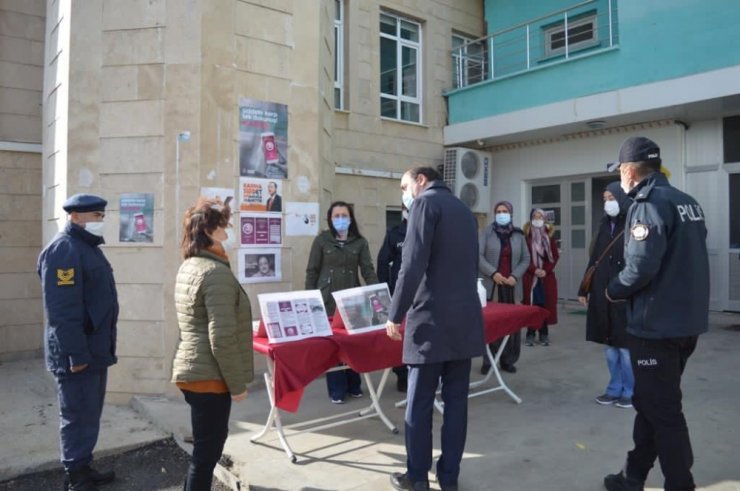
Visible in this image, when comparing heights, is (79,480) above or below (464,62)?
below

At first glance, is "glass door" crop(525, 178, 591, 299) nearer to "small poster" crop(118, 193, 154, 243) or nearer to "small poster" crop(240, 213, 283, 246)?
"small poster" crop(240, 213, 283, 246)

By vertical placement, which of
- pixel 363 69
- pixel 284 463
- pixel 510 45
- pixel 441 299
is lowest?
pixel 284 463

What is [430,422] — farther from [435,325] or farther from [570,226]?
[570,226]

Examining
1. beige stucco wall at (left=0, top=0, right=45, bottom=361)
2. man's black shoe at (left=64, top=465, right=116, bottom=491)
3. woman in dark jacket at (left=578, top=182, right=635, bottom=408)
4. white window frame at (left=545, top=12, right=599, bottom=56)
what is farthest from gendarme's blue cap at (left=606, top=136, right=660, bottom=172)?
white window frame at (left=545, top=12, right=599, bottom=56)

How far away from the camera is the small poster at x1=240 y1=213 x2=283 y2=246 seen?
545 cm

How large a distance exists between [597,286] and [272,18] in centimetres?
399

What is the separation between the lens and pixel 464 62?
12.1 m

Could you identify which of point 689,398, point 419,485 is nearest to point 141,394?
point 419,485

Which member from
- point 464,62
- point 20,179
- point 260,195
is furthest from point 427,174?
point 464,62

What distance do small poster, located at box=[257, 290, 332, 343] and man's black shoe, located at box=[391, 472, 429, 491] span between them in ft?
3.55

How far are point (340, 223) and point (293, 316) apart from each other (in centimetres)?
129

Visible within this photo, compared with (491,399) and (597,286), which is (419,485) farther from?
(597,286)

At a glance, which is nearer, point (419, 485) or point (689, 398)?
point (419, 485)

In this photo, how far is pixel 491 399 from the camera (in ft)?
16.5
